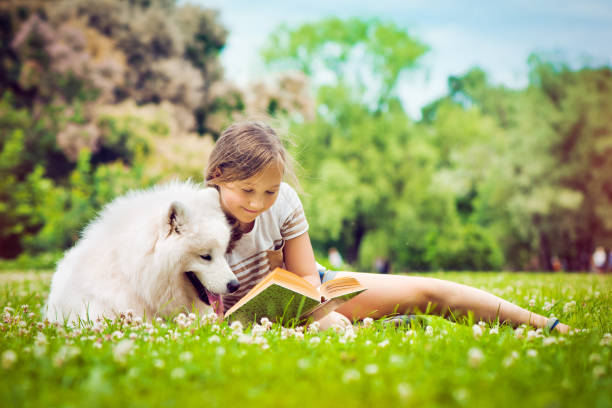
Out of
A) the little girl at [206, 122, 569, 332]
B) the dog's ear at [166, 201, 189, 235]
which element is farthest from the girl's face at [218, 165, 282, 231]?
the dog's ear at [166, 201, 189, 235]

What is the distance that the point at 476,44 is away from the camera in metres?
27.6

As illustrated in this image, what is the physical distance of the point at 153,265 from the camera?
3.00 m

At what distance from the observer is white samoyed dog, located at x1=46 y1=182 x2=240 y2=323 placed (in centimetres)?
301

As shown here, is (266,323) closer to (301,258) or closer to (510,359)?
(301,258)

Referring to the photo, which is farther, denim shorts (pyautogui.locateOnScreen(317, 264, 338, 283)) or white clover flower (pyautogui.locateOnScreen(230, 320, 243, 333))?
denim shorts (pyautogui.locateOnScreen(317, 264, 338, 283))

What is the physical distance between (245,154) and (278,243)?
2.66ft

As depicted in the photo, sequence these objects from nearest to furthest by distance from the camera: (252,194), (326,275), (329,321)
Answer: (329,321), (252,194), (326,275)

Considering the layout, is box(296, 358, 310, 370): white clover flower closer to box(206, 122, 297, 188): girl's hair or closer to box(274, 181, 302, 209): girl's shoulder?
box(206, 122, 297, 188): girl's hair

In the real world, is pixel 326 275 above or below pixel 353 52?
below

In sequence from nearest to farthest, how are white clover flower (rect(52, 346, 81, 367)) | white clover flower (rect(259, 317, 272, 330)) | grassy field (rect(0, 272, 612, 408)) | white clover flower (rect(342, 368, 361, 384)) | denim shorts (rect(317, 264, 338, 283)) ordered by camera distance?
grassy field (rect(0, 272, 612, 408))
white clover flower (rect(342, 368, 361, 384))
white clover flower (rect(52, 346, 81, 367))
white clover flower (rect(259, 317, 272, 330))
denim shorts (rect(317, 264, 338, 283))

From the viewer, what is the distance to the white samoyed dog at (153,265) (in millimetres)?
3010

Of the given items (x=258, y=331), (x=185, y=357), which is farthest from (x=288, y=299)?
Result: (x=185, y=357)

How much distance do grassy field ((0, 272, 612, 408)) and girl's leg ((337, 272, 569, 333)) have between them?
1.22 feet

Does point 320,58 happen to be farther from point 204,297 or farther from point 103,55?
point 204,297
